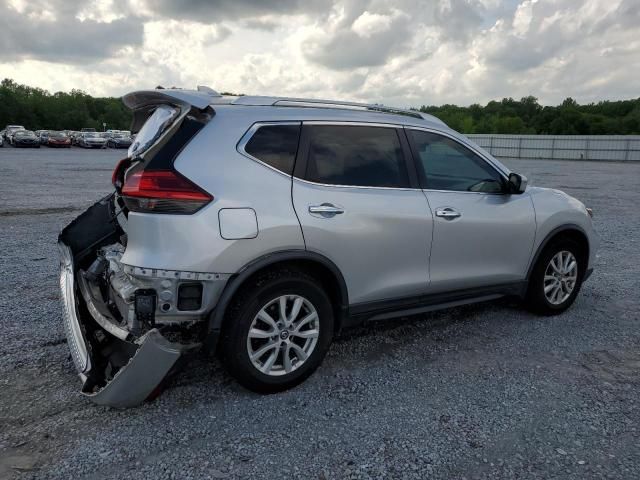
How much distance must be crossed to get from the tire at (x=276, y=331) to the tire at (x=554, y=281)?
91.9 inches

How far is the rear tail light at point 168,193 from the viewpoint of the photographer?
3.07m

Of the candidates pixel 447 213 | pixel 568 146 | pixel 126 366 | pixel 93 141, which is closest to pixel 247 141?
pixel 126 366

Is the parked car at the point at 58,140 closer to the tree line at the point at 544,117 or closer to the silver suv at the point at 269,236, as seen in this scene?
the tree line at the point at 544,117

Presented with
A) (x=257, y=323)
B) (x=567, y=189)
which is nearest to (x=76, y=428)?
(x=257, y=323)

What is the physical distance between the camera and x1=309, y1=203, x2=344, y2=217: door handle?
11.3 ft

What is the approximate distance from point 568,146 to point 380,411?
44.8 metres

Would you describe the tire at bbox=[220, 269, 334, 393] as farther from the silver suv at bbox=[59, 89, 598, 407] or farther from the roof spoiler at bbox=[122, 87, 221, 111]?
the roof spoiler at bbox=[122, 87, 221, 111]

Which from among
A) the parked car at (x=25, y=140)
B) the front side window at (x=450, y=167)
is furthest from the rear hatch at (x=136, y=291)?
the parked car at (x=25, y=140)

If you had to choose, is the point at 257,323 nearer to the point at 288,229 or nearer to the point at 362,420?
the point at 288,229

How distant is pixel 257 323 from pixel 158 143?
4.14 ft

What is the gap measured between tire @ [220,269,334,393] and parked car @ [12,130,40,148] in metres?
49.1

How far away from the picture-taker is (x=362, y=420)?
10.5ft

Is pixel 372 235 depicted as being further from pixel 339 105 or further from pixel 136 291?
pixel 136 291

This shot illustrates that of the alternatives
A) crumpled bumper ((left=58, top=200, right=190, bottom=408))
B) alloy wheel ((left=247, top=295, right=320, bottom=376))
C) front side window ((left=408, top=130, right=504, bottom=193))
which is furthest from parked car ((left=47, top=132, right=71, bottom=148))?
alloy wheel ((left=247, top=295, right=320, bottom=376))
